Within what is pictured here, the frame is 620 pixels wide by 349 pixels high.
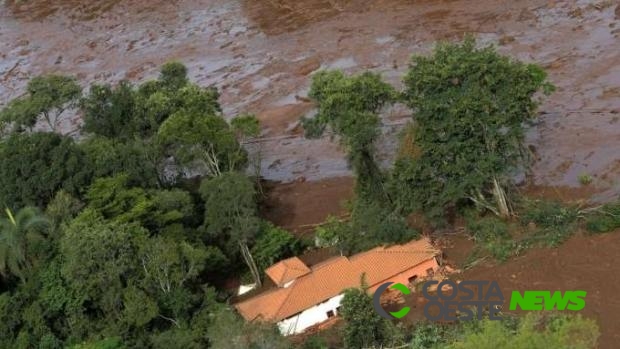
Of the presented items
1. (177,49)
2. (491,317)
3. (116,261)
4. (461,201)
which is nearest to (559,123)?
(461,201)

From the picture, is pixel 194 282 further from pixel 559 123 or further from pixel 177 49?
pixel 177 49

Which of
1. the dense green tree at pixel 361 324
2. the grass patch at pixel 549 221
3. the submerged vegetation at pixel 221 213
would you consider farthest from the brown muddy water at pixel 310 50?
the dense green tree at pixel 361 324

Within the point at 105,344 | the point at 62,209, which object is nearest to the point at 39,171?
the point at 62,209

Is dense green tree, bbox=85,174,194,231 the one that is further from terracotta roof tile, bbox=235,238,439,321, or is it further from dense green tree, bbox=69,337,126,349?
terracotta roof tile, bbox=235,238,439,321

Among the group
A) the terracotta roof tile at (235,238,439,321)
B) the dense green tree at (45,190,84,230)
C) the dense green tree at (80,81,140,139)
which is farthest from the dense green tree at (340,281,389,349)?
the dense green tree at (80,81,140,139)

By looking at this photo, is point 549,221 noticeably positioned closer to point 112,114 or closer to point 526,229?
point 526,229
